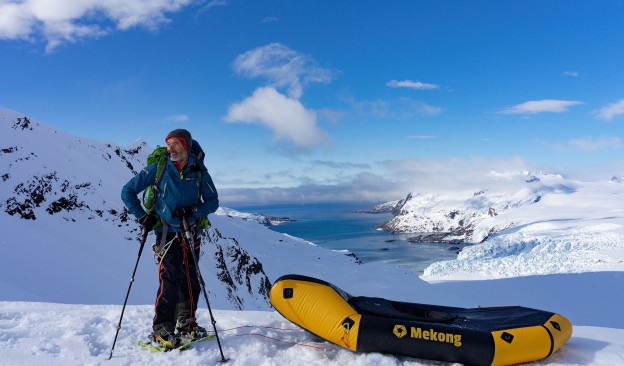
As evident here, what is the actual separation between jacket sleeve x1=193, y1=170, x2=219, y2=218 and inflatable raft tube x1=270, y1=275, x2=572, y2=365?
1.31 metres

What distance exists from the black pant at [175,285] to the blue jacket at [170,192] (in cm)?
27

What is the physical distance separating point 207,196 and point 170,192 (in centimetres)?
50

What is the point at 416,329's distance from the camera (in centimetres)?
411

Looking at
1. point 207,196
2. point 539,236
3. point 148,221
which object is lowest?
point 539,236

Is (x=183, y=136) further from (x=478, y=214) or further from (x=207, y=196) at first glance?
(x=478, y=214)

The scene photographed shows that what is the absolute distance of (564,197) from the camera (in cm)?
11494

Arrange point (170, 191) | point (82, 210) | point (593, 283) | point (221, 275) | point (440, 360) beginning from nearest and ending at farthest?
point (440, 360), point (170, 191), point (82, 210), point (221, 275), point (593, 283)

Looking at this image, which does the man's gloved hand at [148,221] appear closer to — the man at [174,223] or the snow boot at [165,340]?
the man at [174,223]

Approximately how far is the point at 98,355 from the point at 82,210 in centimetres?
1750

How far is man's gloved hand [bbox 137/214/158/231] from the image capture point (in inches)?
182

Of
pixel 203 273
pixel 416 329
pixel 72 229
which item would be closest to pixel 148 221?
pixel 416 329

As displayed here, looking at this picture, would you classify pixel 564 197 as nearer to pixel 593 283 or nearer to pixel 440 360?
pixel 593 283

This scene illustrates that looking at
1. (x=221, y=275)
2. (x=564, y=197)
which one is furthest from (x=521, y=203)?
(x=221, y=275)

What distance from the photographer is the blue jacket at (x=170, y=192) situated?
4.67 meters
